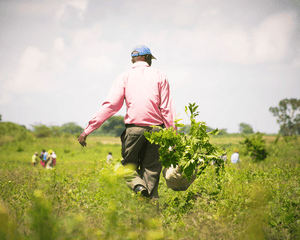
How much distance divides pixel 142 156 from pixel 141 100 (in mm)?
754

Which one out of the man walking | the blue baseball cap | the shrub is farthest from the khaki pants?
the shrub

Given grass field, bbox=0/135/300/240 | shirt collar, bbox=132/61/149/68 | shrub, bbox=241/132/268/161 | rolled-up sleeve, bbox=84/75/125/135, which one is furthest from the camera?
shrub, bbox=241/132/268/161

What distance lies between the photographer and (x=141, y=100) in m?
3.05

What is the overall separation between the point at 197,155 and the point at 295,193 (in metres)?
1.67

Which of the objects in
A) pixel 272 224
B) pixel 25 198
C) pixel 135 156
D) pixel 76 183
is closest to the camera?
pixel 272 224

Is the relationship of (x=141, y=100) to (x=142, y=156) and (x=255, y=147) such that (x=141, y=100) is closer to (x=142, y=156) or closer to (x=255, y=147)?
(x=142, y=156)

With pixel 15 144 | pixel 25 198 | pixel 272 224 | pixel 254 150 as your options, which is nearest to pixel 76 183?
pixel 25 198

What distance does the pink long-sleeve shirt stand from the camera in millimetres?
3021

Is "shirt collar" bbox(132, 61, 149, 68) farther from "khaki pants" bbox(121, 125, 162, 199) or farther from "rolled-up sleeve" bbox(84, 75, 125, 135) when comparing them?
"khaki pants" bbox(121, 125, 162, 199)

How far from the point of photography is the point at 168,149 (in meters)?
2.59

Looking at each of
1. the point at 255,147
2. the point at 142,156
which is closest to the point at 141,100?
the point at 142,156

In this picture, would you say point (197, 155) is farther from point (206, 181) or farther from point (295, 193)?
point (206, 181)

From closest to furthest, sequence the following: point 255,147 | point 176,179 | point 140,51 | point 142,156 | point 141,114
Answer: point 176,179 < point 141,114 < point 142,156 < point 140,51 < point 255,147

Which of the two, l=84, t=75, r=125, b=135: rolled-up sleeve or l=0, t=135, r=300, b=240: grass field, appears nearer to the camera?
l=0, t=135, r=300, b=240: grass field
